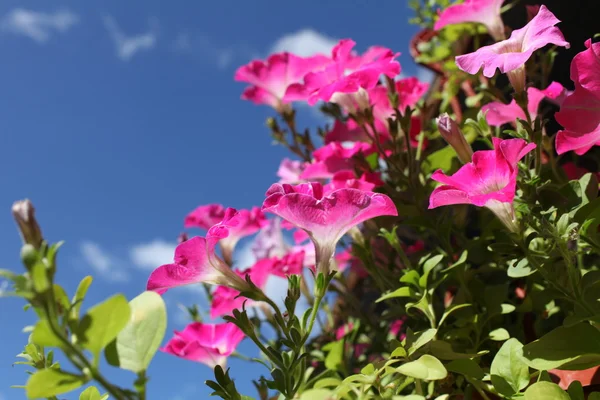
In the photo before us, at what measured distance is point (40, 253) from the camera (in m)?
0.44

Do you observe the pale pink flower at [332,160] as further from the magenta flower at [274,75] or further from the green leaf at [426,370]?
the green leaf at [426,370]

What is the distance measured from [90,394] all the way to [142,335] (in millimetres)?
195

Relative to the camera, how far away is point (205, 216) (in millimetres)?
1380

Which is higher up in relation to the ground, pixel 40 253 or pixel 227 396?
pixel 40 253

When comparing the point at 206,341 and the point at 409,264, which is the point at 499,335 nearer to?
the point at 409,264

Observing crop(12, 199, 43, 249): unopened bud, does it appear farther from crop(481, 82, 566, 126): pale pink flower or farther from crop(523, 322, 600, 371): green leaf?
crop(481, 82, 566, 126): pale pink flower

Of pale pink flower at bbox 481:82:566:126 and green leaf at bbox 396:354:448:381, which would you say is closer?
green leaf at bbox 396:354:448:381

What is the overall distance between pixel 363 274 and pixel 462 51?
633mm

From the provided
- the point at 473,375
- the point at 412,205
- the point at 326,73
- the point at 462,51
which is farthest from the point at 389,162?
the point at 462,51

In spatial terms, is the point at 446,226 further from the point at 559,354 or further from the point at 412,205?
the point at 559,354

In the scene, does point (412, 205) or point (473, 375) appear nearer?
point (473, 375)

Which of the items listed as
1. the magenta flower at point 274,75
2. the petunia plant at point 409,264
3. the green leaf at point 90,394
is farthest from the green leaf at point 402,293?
the magenta flower at point 274,75

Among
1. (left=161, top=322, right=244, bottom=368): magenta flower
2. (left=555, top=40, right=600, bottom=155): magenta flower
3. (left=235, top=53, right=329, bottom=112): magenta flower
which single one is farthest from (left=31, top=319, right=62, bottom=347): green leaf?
(left=235, top=53, right=329, bottom=112): magenta flower

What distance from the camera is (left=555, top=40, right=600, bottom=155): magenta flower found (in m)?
0.66
